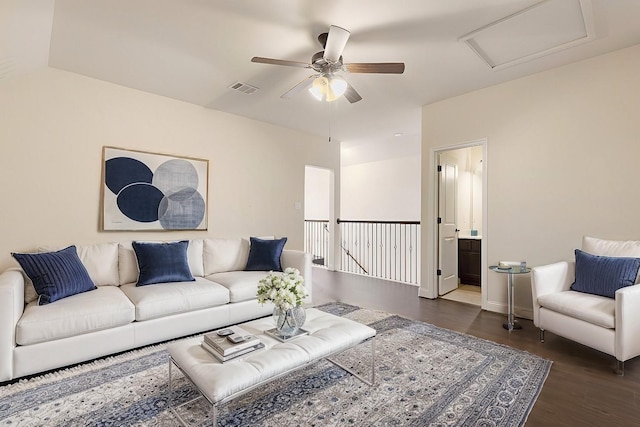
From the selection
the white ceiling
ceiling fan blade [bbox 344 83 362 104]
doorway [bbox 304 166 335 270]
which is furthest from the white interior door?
doorway [bbox 304 166 335 270]

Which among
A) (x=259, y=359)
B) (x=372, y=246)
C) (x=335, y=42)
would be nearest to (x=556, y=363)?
(x=259, y=359)

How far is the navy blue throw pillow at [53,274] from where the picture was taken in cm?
246

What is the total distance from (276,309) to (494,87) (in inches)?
143

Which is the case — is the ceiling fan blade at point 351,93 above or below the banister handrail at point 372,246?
above

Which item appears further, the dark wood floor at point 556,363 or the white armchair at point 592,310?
the white armchair at point 592,310

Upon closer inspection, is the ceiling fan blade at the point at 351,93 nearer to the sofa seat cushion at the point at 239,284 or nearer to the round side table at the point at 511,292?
the sofa seat cushion at the point at 239,284

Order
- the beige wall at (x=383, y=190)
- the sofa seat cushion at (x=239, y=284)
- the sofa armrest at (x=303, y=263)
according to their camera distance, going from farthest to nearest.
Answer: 1. the beige wall at (x=383, y=190)
2. the sofa armrest at (x=303, y=263)
3. the sofa seat cushion at (x=239, y=284)

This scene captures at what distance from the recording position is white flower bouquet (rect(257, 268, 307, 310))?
197 centimetres

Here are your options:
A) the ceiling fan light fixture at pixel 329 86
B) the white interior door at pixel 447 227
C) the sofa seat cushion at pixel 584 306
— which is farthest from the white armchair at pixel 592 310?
the ceiling fan light fixture at pixel 329 86

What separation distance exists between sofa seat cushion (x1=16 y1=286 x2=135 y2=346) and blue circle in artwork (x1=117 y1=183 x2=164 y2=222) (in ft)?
3.96

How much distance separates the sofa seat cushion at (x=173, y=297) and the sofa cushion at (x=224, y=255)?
1.85ft

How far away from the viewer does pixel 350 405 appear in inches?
73.5

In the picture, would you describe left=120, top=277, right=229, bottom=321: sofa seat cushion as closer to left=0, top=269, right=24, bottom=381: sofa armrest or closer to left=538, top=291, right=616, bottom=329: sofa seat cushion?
left=0, top=269, right=24, bottom=381: sofa armrest

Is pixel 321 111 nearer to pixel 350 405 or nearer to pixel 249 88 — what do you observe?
pixel 249 88
